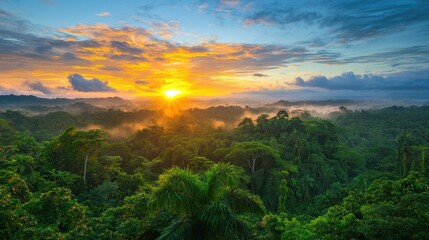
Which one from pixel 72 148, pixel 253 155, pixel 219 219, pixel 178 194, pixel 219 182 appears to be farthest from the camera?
pixel 253 155

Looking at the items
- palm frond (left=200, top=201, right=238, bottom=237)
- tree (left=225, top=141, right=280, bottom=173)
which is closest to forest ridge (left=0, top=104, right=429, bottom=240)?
palm frond (left=200, top=201, right=238, bottom=237)

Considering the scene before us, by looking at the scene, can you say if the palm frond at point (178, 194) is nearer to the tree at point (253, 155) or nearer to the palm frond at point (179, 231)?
the palm frond at point (179, 231)

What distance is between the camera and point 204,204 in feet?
21.6

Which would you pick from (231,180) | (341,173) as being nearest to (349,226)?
(231,180)

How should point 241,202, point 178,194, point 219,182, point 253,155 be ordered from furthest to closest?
point 253,155 → point 241,202 → point 219,182 → point 178,194

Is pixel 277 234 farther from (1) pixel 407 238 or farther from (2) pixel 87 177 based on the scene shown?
(2) pixel 87 177

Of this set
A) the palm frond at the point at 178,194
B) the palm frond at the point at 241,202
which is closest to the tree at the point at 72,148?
the palm frond at the point at 178,194

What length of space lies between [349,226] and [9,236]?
1130cm

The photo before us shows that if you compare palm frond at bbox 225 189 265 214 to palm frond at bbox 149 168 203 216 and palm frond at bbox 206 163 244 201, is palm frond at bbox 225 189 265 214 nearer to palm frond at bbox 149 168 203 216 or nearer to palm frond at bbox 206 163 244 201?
palm frond at bbox 206 163 244 201

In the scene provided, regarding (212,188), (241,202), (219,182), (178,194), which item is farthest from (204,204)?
(241,202)

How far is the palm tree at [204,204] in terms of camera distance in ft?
19.1

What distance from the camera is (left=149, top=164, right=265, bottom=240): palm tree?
581 cm

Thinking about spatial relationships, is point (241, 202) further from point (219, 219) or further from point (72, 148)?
point (72, 148)

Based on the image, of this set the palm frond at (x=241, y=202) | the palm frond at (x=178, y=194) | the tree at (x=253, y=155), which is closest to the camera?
the palm frond at (x=178, y=194)
